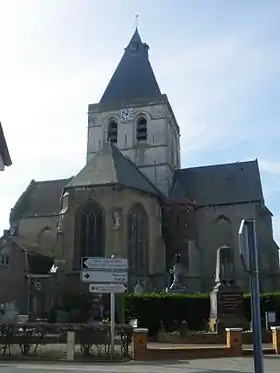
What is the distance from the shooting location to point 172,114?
43969 mm

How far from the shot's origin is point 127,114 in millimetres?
41812

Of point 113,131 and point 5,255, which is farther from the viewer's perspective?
point 113,131

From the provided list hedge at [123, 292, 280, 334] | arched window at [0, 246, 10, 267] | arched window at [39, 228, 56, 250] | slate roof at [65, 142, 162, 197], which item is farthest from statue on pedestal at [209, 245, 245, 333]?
arched window at [39, 228, 56, 250]

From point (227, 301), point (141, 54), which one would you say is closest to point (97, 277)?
point (227, 301)

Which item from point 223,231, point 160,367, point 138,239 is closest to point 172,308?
point 138,239

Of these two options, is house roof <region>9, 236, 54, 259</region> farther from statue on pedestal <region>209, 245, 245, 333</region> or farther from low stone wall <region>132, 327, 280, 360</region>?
low stone wall <region>132, 327, 280, 360</region>

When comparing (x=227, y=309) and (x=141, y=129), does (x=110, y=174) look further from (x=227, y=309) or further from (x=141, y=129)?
(x=227, y=309)

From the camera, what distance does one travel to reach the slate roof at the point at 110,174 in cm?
3238

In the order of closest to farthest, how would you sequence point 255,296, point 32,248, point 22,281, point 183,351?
1. point 255,296
2. point 183,351
3. point 22,281
4. point 32,248

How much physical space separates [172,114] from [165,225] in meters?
12.8

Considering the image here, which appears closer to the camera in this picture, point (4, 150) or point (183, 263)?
point (4, 150)

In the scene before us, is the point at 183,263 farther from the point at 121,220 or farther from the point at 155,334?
the point at 155,334

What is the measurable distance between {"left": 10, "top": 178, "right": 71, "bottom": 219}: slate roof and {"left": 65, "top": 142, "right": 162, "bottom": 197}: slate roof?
7.17 meters

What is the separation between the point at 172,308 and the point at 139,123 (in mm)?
22504
